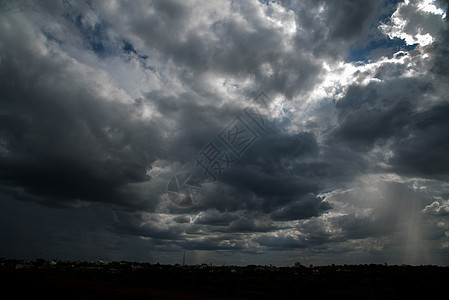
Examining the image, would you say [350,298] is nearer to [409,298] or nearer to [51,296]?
[409,298]

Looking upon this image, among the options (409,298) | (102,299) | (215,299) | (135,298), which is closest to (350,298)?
(409,298)

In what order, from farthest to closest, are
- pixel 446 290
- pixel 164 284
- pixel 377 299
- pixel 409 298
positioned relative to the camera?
1. pixel 164 284
2. pixel 446 290
3. pixel 409 298
4. pixel 377 299

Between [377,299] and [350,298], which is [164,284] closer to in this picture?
[350,298]

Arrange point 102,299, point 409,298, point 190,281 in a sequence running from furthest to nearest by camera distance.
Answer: point 190,281 < point 409,298 < point 102,299

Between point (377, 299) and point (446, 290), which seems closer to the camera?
point (377, 299)

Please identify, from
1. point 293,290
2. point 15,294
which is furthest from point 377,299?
point 15,294

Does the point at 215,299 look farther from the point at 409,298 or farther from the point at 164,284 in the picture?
the point at 409,298

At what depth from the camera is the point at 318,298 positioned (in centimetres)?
6206

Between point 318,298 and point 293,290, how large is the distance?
11240 mm

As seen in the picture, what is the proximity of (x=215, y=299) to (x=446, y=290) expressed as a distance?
6583cm

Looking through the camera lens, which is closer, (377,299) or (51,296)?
(51,296)

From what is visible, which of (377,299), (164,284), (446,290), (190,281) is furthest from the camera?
(190,281)

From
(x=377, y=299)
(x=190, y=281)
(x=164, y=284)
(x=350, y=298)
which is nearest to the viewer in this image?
(x=377, y=299)

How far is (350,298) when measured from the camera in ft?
192
